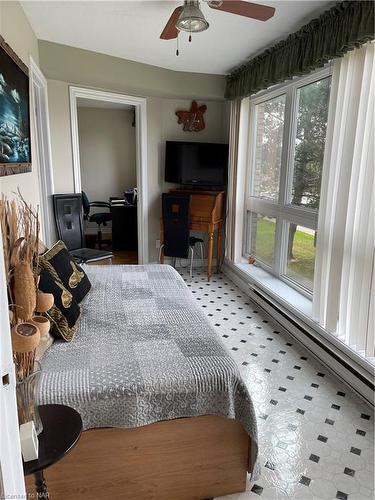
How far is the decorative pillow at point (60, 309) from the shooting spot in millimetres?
1687

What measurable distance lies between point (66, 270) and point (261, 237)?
2.53 m

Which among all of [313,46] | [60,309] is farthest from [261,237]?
[60,309]

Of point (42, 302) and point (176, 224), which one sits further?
point (176, 224)

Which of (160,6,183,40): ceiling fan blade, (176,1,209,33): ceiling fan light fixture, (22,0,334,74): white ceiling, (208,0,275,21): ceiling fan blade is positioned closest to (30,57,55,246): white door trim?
(22,0,334,74): white ceiling

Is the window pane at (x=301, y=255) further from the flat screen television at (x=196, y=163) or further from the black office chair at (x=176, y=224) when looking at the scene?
the flat screen television at (x=196, y=163)

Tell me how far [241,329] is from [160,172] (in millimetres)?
2388

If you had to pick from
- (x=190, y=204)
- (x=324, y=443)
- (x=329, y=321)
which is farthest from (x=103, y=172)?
(x=324, y=443)

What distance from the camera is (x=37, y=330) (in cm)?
106

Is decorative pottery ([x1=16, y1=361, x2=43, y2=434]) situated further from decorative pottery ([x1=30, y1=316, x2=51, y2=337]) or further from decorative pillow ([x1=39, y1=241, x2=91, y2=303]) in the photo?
decorative pillow ([x1=39, y1=241, x2=91, y2=303])

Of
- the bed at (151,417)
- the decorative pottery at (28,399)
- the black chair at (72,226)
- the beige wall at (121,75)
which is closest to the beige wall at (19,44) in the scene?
the beige wall at (121,75)

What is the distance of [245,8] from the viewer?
1958 millimetres

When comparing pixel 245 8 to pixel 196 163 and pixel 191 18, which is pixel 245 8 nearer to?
pixel 191 18

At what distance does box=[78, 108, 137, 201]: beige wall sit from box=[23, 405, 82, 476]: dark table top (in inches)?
231

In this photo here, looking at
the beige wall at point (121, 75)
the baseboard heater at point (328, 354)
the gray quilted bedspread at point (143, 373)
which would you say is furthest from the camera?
the beige wall at point (121, 75)
